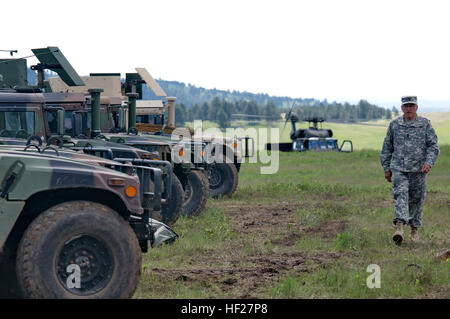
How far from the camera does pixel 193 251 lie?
8328 millimetres

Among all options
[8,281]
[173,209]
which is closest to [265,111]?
[173,209]

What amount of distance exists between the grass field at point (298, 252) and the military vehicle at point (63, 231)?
32.4 inches

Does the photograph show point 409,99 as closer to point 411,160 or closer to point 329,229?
point 411,160

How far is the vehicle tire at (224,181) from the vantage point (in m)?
15.0

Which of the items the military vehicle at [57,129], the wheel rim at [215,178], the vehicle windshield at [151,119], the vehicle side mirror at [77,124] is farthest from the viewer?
the vehicle windshield at [151,119]

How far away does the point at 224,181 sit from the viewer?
15.1 metres

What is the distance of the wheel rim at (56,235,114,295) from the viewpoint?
510cm

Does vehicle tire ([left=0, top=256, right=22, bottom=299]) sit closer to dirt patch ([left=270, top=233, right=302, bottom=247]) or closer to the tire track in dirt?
the tire track in dirt

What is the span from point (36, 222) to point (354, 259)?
3891mm

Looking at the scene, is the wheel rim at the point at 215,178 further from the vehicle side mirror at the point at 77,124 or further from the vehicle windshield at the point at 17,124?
the vehicle windshield at the point at 17,124

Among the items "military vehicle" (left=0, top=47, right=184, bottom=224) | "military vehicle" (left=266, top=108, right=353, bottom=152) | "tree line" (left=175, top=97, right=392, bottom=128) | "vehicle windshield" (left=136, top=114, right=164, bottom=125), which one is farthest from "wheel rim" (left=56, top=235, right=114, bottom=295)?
"tree line" (left=175, top=97, right=392, bottom=128)

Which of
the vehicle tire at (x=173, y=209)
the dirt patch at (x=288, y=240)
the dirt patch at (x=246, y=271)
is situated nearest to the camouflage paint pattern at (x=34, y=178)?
the dirt patch at (x=246, y=271)
